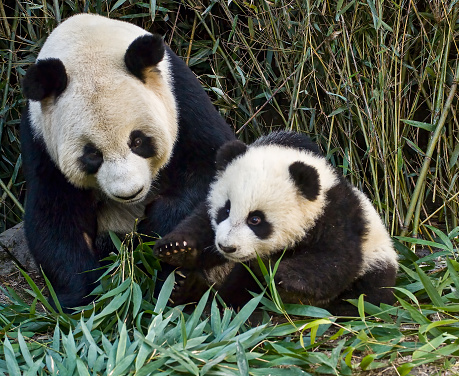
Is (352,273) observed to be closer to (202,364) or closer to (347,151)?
(202,364)

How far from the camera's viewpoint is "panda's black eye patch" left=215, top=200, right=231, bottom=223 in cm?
301

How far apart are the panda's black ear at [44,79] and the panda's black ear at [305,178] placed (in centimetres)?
118

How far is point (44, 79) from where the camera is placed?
3188 mm

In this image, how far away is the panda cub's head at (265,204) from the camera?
2.86 meters

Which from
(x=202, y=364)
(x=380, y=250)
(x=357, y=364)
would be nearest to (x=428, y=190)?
(x=380, y=250)

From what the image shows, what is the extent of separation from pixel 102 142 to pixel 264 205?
0.84m

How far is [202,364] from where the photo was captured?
2.54 metres

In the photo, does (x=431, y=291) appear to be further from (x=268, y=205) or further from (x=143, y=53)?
(x=143, y=53)

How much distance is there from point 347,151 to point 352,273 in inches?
68.4

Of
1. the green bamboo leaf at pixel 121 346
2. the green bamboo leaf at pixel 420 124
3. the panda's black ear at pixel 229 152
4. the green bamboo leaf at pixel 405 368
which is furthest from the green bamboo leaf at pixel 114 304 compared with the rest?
the green bamboo leaf at pixel 420 124

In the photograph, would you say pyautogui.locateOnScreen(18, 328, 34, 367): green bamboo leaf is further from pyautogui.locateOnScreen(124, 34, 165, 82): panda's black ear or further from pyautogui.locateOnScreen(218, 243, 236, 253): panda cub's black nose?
pyautogui.locateOnScreen(124, 34, 165, 82): panda's black ear

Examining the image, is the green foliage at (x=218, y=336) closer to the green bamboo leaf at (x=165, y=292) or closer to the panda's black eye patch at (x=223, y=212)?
the green bamboo leaf at (x=165, y=292)

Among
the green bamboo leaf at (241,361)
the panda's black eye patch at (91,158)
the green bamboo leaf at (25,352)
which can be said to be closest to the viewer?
the green bamboo leaf at (241,361)

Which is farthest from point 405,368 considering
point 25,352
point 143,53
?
point 143,53
